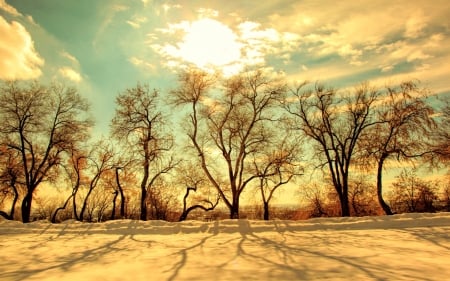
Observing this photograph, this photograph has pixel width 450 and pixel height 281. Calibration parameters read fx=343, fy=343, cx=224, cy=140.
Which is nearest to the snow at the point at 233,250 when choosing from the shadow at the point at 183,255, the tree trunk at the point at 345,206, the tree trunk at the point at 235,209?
the shadow at the point at 183,255

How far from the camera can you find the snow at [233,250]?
8.34m

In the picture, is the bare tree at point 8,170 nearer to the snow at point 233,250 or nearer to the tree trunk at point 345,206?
the snow at point 233,250

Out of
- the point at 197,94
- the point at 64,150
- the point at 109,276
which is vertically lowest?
the point at 109,276

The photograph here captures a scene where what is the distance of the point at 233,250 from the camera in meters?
11.7

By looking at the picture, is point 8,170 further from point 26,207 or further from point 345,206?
point 345,206

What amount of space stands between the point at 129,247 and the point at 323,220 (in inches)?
398

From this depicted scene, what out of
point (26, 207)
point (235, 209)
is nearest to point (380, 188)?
point (235, 209)

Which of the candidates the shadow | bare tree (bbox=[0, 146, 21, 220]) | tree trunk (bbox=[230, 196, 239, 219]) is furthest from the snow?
bare tree (bbox=[0, 146, 21, 220])

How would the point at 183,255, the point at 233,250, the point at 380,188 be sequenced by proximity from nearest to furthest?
the point at 183,255 < the point at 233,250 < the point at 380,188

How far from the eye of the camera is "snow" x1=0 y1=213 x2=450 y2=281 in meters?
8.34

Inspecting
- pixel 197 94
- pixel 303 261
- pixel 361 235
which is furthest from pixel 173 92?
pixel 303 261

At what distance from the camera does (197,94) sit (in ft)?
83.6

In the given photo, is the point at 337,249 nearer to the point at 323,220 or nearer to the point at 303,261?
the point at 303,261

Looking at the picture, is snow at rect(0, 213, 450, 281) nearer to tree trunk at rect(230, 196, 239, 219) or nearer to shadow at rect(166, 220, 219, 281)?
shadow at rect(166, 220, 219, 281)
